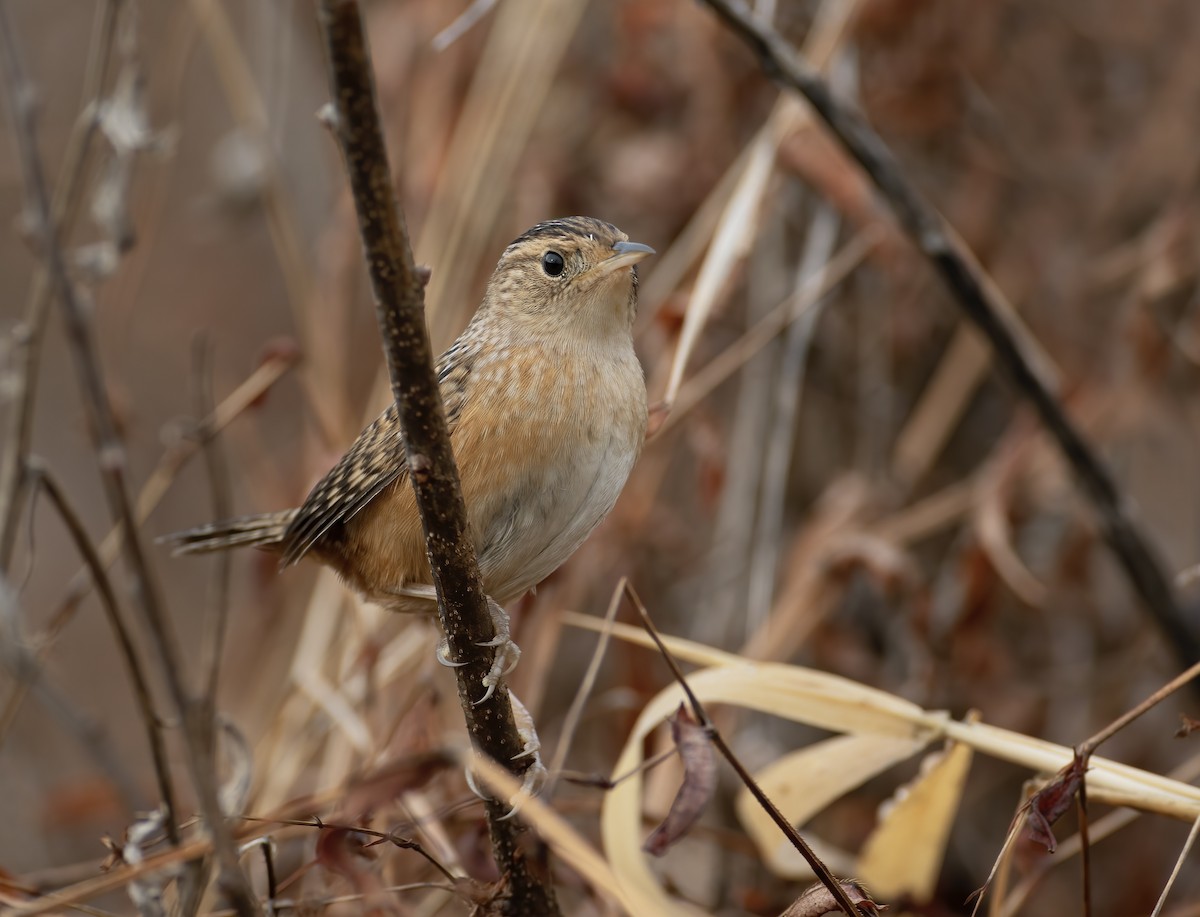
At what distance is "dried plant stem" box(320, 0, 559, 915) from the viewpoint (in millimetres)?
1444

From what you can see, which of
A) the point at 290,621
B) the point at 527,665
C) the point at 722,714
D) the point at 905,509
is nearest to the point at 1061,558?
the point at 905,509

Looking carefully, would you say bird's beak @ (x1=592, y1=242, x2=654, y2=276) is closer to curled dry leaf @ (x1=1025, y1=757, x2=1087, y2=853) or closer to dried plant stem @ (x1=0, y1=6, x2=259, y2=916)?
dried plant stem @ (x1=0, y1=6, x2=259, y2=916)

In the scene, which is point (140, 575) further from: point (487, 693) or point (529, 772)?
point (529, 772)

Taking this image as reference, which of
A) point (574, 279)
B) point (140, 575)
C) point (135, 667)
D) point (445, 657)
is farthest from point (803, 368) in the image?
point (140, 575)

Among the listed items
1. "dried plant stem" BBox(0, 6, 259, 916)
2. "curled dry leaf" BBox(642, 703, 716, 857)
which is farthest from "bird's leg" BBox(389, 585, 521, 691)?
Answer: "dried plant stem" BBox(0, 6, 259, 916)

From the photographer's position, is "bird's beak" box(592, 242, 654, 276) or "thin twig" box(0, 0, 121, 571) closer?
"thin twig" box(0, 0, 121, 571)

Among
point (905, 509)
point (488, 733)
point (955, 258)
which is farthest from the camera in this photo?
point (905, 509)

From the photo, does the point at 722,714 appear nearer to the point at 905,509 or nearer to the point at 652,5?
the point at 905,509

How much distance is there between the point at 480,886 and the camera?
84.7 inches

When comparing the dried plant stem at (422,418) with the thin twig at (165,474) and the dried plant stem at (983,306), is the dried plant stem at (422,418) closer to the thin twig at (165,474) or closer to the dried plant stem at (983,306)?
the thin twig at (165,474)

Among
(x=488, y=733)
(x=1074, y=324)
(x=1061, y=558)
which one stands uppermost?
(x=1074, y=324)

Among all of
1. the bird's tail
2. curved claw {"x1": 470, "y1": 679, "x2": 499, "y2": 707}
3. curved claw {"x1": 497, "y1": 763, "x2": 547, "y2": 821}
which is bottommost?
curved claw {"x1": 497, "y1": 763, "x2": 547, "y2": 821}

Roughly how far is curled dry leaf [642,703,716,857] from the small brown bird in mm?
708

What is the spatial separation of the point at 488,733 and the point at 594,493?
600 mm
